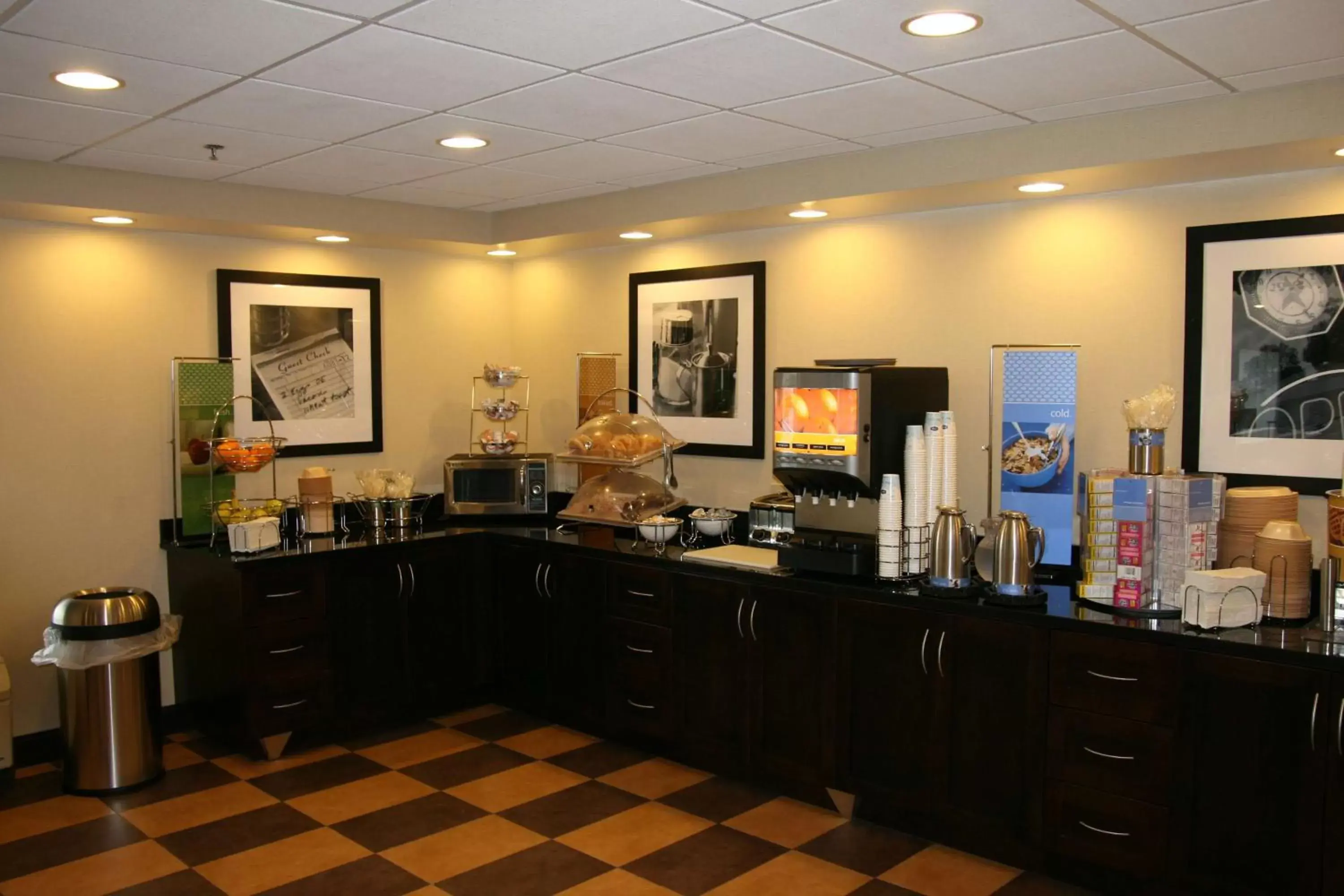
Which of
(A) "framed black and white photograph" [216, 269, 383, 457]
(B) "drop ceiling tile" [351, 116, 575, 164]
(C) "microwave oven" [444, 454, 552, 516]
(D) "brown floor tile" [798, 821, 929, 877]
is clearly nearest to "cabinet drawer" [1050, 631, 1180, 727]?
(D) "brown floor tile" [798, 821, 929, 877]

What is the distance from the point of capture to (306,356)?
220 inches

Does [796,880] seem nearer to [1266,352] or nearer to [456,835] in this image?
[456,835]

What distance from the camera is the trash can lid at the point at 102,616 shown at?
4.37 meters

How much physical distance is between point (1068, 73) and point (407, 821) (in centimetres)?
344

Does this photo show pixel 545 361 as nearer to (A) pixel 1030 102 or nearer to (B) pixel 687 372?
(B) pixel 687 372

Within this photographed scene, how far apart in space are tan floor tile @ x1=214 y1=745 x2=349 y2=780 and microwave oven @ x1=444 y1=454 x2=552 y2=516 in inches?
55.5

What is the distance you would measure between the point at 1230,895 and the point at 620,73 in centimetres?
295

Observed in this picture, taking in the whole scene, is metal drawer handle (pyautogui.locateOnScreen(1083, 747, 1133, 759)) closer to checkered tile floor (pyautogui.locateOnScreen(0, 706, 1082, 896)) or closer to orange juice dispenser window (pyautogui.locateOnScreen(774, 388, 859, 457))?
checkered tile floor (pyautogui.locateOnScreen(0, 706, 1082, 896))

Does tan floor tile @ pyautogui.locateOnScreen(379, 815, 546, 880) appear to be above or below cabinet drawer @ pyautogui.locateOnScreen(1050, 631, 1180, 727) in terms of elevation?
below

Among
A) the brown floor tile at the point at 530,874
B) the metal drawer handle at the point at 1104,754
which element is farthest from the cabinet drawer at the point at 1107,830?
the brown floor tile at the point at 530,874

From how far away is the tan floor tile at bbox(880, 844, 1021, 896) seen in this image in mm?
3541

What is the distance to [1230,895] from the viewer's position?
3174 millimetres

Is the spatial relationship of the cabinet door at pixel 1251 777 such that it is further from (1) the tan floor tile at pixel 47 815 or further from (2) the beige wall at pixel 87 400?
(2) the beige wall at pixel 87 400

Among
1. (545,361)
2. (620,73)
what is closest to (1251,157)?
(620,73)
